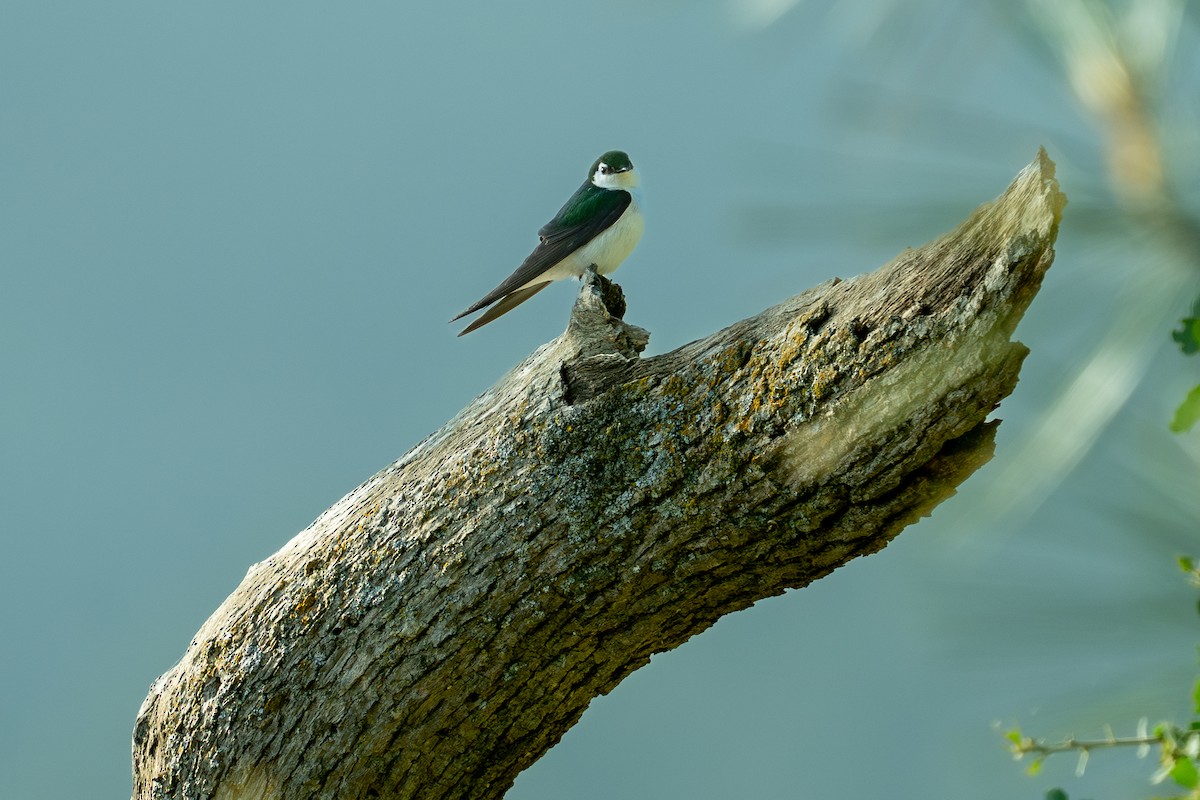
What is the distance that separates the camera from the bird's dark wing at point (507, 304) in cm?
374

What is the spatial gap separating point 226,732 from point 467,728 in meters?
0.54

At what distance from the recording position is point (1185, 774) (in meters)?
1.31

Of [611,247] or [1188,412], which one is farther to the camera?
[611,247]

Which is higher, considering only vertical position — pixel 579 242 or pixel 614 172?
pixel 614 172

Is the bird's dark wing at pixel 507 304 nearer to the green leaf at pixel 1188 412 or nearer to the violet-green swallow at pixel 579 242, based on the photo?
the violet-green swallow at pixel 579 242

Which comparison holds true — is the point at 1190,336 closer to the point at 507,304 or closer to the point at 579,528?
the point at 579,528

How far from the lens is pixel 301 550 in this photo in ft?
8.30

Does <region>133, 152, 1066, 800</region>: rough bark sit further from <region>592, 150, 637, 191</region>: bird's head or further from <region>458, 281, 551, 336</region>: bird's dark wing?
<region>592, 150, 637, 191</region>: bird's head

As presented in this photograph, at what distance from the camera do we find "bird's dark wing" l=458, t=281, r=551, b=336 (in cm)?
374

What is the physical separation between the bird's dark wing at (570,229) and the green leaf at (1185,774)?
2.73 metres

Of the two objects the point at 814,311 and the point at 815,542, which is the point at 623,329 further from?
the point at 815,542

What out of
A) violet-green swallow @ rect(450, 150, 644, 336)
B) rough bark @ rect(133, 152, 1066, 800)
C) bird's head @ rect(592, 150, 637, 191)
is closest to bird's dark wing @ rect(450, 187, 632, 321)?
violet-green swallow @ rect(450, 150, 644, 336)

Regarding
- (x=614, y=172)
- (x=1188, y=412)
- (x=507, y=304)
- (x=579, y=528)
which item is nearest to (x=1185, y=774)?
(x=1188, y=412)

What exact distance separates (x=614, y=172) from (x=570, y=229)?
53 cm
